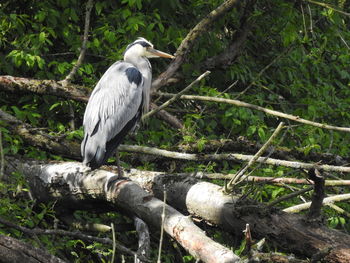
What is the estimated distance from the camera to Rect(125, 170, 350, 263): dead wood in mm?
2969

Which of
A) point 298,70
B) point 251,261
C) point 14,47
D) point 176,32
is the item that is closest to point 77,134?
point 14,47

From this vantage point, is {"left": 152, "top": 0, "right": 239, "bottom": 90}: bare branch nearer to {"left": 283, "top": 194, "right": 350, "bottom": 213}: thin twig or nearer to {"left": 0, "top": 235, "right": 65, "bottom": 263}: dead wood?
{"left": 283, "top": 194, "right": 350, "bottom": 213}: thin twig

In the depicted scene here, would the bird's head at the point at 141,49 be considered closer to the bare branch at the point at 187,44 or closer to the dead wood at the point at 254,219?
the bare branch at the point at 187,44

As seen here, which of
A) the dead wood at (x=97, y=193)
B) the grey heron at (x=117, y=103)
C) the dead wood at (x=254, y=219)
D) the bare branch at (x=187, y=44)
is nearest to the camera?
the dead wood at (x=254, y=219)

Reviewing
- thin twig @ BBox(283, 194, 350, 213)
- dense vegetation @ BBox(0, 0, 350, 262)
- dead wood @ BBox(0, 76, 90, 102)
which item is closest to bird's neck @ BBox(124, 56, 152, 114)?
dense vegetation @ BBox(0, 0, 350, 262)

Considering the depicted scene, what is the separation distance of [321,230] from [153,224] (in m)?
0.87

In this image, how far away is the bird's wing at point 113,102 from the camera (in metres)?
4.46

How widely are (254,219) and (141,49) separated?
2.34 meters

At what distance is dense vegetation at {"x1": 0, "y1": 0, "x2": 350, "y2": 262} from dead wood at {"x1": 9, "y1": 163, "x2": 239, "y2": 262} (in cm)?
13

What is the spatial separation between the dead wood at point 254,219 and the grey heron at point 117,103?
551mm

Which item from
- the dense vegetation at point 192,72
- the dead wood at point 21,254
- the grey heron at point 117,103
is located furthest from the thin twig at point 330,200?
the dead wood at point 21,254

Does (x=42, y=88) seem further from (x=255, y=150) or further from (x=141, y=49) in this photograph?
(x=255, y=150)

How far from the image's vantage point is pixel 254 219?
3.24 meters

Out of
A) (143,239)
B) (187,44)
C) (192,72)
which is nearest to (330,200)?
(143,239)
